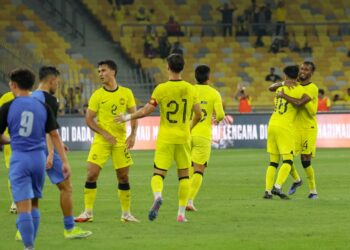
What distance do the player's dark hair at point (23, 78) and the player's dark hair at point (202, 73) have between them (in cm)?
545

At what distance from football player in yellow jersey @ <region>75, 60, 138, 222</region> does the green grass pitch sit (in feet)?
0.99

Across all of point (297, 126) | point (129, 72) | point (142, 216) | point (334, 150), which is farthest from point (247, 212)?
point (129, 72)

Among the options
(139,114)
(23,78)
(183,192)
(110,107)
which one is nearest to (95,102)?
(110,107)

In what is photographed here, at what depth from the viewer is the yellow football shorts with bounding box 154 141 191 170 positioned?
565 inches

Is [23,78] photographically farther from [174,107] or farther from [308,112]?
[308,112]

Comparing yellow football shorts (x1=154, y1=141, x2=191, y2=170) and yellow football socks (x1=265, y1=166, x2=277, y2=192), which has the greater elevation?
yellow football shorts (x1=154, y1=141, x2=191, y2=170)

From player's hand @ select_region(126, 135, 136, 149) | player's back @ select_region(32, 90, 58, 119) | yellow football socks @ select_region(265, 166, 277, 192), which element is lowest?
yellow football socks @ select_region(265, 166, 277, 192)

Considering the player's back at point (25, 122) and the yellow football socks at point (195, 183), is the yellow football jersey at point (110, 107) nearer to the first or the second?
the yellow football socks at point (195, 183)

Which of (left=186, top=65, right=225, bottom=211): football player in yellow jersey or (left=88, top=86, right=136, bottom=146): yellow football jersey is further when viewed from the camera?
(left=186, top=65, right=225, bottom=211): football player in yellow jersey

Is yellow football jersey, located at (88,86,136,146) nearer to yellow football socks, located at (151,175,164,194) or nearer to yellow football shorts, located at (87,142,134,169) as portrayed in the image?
yellow football shorts, located at (87,142,134,169)

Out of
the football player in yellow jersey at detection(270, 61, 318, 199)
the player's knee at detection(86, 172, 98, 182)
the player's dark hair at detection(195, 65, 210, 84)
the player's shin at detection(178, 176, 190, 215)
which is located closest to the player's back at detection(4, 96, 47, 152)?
the player's knee at detection(86, 172, 98, 182)

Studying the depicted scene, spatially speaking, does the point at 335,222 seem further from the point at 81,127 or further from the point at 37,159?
the point at 81,127

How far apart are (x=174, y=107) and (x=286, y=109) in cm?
422

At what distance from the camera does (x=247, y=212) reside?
15750 millimetres
